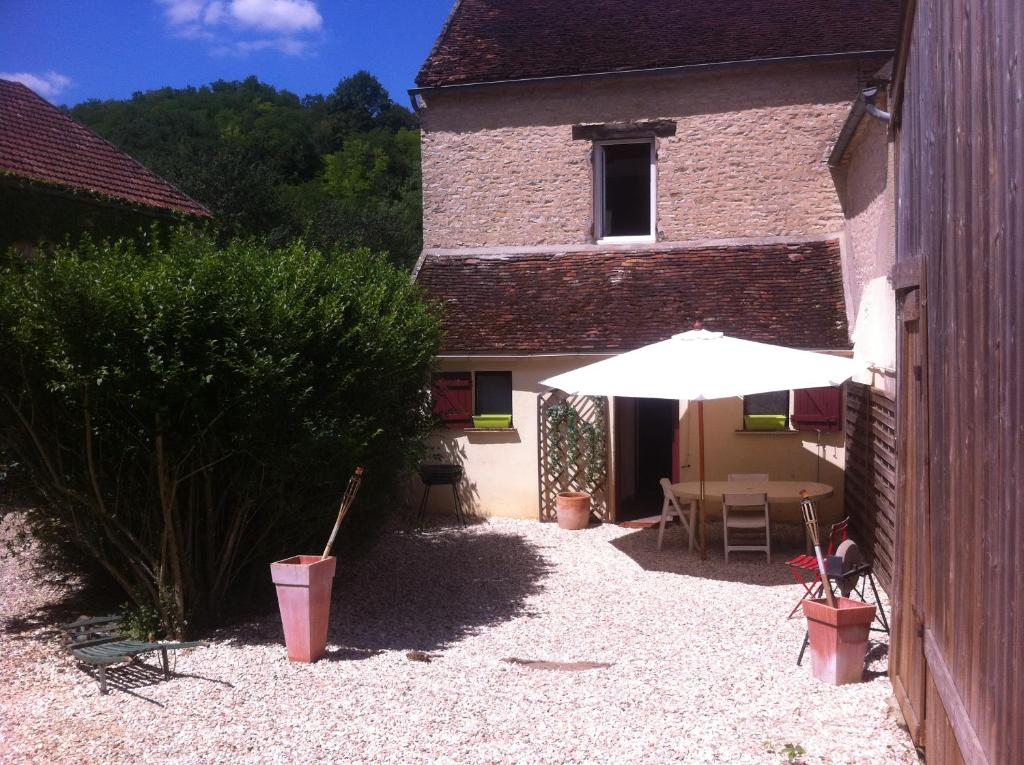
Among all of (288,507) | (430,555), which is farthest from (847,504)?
(288,507)

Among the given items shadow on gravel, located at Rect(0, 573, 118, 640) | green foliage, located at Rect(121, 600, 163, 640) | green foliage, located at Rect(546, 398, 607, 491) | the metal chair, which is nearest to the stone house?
green foliage, located at Rect(546, 398, 607, 491)

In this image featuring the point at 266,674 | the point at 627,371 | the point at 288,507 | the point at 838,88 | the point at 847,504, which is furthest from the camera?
the point at 838,88

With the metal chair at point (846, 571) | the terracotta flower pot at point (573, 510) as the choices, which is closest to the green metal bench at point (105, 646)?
the metal chair at point (846, 571)

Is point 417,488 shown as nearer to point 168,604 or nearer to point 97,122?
point 168,604

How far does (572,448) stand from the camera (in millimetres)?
12531

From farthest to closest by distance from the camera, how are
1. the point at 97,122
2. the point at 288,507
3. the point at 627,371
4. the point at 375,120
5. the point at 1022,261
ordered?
the point at 375,120 → the point at 97,122 → the point at 627,371 → the point at 288,507 → the point at 1022,261

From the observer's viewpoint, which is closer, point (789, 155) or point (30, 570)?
point (30, 570)

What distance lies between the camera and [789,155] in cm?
1333

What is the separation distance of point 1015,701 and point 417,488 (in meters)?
11.2

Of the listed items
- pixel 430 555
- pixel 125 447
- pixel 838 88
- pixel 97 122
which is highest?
pixel 97 122

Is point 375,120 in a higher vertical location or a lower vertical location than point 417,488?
higher

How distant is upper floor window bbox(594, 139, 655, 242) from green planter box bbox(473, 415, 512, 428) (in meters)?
3.36

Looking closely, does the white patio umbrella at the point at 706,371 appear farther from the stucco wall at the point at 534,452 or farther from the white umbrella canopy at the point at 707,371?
the stucco wall at the point at 534,452

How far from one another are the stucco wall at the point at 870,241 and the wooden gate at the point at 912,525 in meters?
2.53
